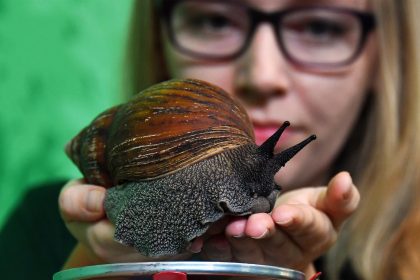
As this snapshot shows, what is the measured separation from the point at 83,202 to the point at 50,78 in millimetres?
1465

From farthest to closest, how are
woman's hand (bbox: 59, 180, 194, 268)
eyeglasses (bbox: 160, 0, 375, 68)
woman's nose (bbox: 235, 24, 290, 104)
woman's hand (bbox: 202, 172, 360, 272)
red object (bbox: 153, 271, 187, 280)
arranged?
eyeglasses (bbox: 160, 0, 375, 68) → woman's nose (bbox: 235, 24, 290, 104) → woman's hand (bbox: 59, 180, 194, 268) → woman's hand (bbox: 202, 172, 360, 272) → red object (bbox: 153, 271, 187, 280)

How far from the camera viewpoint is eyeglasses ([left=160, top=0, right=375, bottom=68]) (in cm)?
138

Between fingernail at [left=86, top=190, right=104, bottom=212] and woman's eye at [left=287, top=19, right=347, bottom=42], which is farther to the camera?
woman's eye at [left=287, top=19, right=347, bottom=42]

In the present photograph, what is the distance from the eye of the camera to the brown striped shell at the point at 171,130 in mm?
711

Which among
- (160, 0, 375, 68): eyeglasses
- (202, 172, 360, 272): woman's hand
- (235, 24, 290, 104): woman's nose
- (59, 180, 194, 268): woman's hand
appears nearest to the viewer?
(202, 172, 360, 272): woman's hand

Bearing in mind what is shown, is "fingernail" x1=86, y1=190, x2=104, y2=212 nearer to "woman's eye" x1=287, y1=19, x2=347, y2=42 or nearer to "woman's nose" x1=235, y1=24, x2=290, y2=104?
"woman's nose" x1=235, y1=24, x2=290, y2=104

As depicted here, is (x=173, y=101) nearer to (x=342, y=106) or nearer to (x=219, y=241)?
(x=219, y=241)

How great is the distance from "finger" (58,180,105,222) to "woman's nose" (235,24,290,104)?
551mm

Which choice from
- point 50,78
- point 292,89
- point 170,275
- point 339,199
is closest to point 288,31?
point 292,89

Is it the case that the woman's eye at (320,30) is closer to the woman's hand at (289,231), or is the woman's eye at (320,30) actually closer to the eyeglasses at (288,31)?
the eyeglasses at (288,31)

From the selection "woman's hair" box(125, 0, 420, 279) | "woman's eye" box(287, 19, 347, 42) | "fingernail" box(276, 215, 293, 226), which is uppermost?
"woman's eye" box(287, 19, 347, 42)

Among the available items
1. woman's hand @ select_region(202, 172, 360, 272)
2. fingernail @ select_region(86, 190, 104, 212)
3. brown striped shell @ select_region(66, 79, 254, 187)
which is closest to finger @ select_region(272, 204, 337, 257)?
woman's hand @ select_region(202, 172, 360, 272)

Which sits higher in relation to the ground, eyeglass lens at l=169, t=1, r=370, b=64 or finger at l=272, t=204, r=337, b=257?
eyeglass lens at l=169, t=1, r=370, b=64

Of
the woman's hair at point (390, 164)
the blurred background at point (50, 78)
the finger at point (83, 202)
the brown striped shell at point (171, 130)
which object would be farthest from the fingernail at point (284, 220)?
the blurred background at point (50, 78)
